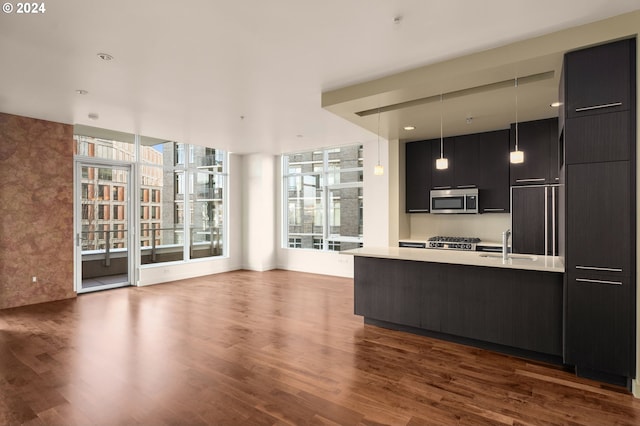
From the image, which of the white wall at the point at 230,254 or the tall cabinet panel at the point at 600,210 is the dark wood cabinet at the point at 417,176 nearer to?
the tall cabinet panel at the point at 600,210

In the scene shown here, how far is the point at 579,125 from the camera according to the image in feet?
9.42

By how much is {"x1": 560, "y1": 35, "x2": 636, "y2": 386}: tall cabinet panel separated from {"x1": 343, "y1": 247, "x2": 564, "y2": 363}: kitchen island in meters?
0.22

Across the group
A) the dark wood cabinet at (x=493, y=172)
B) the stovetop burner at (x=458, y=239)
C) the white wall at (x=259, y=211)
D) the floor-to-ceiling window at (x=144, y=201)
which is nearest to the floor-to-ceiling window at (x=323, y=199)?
the white wall at (x=259, y=211)

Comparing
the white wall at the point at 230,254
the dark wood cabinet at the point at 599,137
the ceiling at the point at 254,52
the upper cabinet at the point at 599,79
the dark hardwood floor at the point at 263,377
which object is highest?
the ceiling at the point at 254,52

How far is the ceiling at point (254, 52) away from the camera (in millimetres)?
2607

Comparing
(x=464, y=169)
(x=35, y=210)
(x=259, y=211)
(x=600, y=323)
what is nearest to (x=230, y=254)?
(x=259, y=211)

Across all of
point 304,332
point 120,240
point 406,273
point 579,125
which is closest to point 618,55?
point 579,125

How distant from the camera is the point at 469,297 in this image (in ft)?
11.7

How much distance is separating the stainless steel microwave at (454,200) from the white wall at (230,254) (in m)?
4.77

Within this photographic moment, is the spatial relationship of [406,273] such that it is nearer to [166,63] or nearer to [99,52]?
[166,63]

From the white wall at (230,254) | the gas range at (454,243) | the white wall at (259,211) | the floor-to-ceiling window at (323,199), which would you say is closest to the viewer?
the gas range at (454,243)

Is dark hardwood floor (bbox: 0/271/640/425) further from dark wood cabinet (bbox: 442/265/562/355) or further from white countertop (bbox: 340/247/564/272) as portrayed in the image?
white countertop (bbox: 340/247/564/272)

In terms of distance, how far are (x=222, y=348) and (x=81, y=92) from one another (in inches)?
136

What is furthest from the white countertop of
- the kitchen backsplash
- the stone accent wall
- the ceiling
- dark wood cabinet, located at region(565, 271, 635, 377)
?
the stone accent wall
